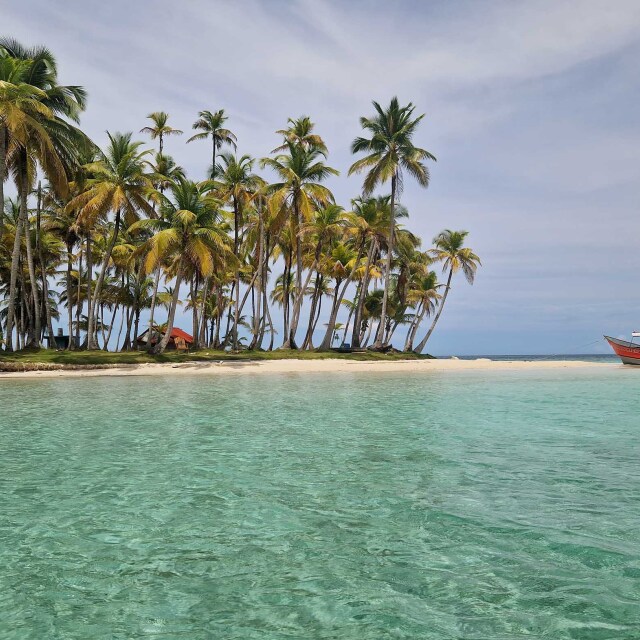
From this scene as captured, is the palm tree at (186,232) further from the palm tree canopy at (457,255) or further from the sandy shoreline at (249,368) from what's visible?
the palm tree canopy at (457,255)

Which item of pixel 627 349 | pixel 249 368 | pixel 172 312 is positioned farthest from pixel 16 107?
pixel 627 349

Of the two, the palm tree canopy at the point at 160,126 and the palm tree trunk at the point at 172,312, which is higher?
the palm tree canopy at the point at 160,126

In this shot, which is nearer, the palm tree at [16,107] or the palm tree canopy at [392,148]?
the palm tree at [16,107]

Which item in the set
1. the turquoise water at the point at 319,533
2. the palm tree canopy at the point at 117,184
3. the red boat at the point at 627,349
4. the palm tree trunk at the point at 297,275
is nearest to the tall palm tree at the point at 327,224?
the palm tree trunk at the point at 297,275

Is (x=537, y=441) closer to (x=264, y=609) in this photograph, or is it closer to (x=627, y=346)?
Answer: (x=264, y=609)

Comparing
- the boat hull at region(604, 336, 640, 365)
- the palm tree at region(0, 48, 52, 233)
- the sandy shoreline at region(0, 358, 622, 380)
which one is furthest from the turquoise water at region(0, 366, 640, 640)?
the boat hull at region(604, 336, 640, 365)

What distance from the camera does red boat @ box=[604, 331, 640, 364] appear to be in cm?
3949

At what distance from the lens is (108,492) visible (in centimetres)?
552

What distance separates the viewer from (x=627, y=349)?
1570 inches

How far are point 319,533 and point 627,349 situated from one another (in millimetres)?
42493

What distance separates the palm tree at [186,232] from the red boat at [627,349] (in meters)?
29.7

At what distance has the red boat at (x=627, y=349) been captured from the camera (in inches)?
1555

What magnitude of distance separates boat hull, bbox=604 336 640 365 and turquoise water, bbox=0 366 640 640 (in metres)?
34.7

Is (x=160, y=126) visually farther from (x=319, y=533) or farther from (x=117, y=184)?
(x=319, y=533)
